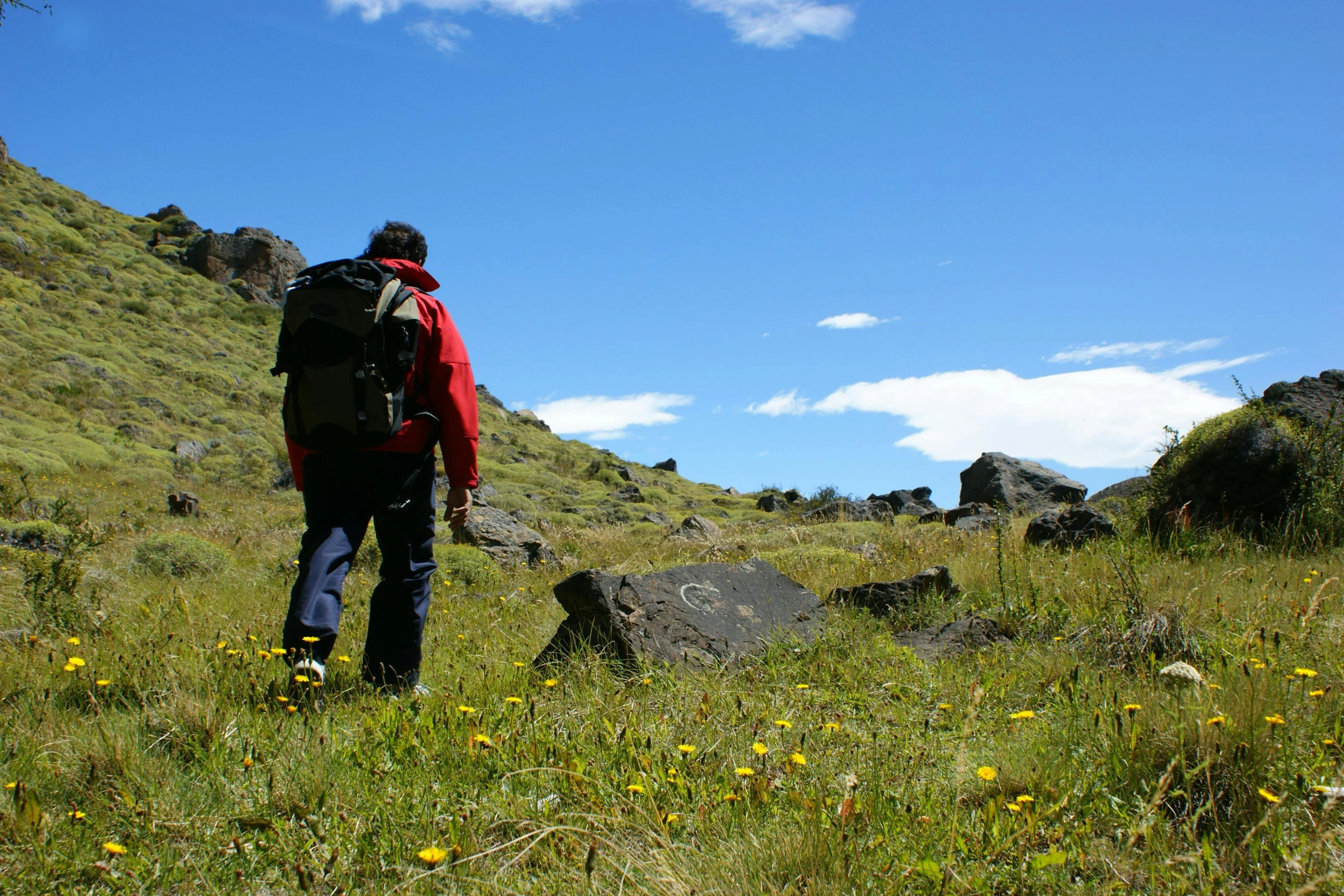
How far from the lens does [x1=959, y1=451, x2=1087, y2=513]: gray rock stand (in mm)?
15203

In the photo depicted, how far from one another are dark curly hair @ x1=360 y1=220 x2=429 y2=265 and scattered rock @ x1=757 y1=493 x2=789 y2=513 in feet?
68.1

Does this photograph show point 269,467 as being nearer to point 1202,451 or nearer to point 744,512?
point 744,512

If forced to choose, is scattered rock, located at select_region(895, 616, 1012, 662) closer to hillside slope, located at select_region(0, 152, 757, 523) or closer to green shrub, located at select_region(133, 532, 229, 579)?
green shrub, located at select_region(133, 532, 229, 579)

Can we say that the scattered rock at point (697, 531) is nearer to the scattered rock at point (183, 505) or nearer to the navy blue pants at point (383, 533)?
the scattered rock at point (183, 505)

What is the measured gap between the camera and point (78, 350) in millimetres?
27438

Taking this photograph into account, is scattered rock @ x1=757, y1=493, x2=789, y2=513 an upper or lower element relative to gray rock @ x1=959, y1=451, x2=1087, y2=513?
lower

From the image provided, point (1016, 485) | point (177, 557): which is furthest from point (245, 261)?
point (177, 557)

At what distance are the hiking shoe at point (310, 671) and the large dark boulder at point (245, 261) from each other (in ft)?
165

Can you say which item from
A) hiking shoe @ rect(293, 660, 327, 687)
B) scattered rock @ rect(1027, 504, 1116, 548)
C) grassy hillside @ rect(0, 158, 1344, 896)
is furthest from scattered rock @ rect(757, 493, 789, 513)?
hiking shoe @ rect(293, 660, 327, 687)

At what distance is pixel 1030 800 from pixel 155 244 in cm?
5955

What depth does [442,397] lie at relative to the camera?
11.2 ft

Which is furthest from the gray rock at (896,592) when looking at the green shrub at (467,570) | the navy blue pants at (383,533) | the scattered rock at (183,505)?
the scattered rock at (183,505)

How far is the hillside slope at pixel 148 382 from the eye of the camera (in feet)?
66.5

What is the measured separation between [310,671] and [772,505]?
72.9 feet
